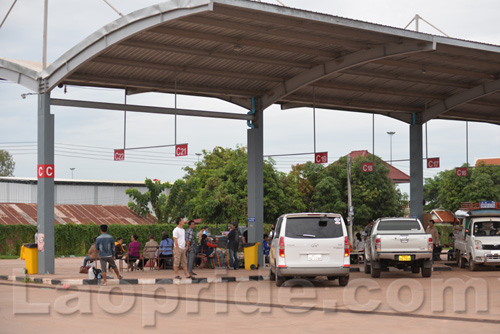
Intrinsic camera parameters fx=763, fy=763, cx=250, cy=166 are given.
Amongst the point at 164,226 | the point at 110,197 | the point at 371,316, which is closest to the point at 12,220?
the point at 164,226

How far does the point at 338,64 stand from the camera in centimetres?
2470

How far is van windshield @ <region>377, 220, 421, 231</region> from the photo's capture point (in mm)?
24688

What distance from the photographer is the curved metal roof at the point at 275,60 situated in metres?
20.1

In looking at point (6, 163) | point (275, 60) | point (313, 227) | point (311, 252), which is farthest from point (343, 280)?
point (6, 163)

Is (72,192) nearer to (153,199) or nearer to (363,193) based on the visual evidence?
(153,199)

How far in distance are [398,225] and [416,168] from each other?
29.1 feet

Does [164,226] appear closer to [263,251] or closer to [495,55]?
[263,251]

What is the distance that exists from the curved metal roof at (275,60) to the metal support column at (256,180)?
3.45 ft

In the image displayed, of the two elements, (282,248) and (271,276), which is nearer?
(282,248)

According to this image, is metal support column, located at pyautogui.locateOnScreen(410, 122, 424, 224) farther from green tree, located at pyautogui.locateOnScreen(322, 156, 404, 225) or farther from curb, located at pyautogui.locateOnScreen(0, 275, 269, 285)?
green tree, located at pyautogui.locateOnScreen(322, 156, 404, 225)

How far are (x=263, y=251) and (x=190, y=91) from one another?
648 cm

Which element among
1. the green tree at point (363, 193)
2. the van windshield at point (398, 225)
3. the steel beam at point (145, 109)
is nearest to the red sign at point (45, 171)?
the steel beam at point (145, 109)

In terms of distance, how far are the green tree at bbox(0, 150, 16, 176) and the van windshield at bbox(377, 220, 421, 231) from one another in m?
91.7

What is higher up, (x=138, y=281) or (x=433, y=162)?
(x=433, y=162)
